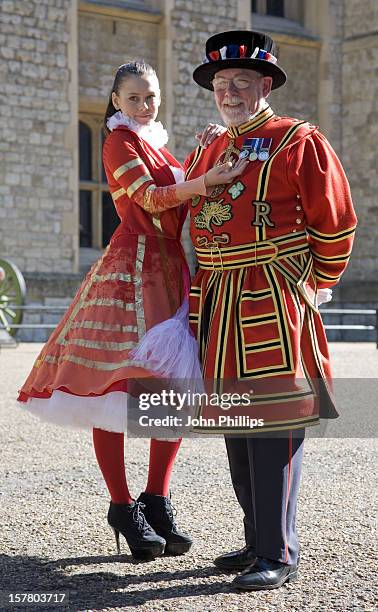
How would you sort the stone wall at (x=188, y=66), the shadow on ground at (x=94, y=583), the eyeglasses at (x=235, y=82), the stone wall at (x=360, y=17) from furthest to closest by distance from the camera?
the stone wall at (x=360, y=17) → the stone wall at (x=188, y=66) → the eyeglasses at (x=235, y=82) → the shadow on ground at (x=94, y=583)

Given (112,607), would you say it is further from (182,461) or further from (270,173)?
(182,461)

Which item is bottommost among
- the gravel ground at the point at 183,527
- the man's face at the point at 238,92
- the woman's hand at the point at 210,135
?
the gravel ground at the point at 183,527

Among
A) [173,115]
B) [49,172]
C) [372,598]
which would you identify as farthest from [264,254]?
[173,115]

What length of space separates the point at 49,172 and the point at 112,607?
11217mm

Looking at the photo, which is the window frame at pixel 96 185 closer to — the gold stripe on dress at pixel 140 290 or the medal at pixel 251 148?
the gold stripe on dress at pixel 140 290

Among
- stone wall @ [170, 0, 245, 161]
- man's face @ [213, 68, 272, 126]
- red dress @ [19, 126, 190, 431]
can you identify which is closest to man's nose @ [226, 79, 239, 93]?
man's face @ [213, 68, 272, 126]

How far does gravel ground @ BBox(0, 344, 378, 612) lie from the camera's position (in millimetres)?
2742

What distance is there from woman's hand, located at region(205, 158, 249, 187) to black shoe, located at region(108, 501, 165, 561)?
0.97 metres

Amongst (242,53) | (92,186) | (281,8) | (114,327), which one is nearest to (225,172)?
(242,53)

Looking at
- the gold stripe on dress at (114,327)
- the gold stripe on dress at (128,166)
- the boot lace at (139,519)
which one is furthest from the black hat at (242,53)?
the boot lace at (139,519)

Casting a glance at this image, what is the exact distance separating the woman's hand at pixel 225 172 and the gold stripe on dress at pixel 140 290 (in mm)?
333

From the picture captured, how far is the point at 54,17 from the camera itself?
1343cm

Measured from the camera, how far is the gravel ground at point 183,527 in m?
2.74

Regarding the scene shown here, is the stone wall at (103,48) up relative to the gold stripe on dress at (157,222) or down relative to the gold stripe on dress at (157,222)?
up
